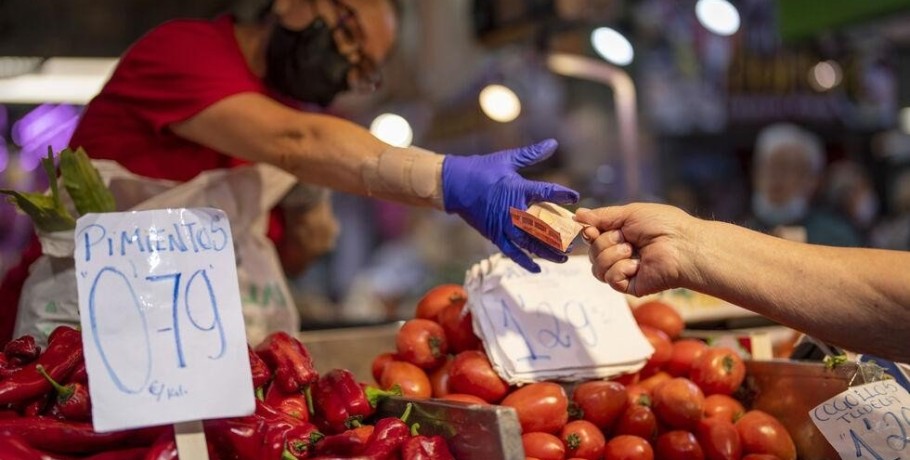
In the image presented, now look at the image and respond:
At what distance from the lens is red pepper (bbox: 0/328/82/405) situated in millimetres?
2010

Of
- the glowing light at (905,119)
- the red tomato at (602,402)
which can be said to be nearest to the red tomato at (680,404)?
the red tomato at (602,402)

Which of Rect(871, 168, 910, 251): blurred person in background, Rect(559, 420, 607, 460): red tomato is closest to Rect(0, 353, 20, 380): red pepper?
Rect(559, 420, 607, 460): red tomato

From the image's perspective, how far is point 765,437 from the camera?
8.37 feet

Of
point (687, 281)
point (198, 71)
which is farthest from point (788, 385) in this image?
point (198, 71)

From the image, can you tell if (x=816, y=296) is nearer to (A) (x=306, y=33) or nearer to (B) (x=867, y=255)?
(B) (x=867, y=255)

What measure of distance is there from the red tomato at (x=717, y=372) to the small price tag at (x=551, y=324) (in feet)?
0.45

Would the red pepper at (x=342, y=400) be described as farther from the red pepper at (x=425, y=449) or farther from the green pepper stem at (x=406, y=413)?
the red pepper at (x=425, y=449)

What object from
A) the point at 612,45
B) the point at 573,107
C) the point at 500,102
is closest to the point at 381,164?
the point at 612,45

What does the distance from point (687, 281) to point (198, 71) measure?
167cm

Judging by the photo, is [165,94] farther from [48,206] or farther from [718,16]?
[718,16]

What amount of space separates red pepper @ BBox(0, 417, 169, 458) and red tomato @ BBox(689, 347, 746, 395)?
1457mm

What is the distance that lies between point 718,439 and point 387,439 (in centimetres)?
94

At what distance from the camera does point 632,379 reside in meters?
2.75

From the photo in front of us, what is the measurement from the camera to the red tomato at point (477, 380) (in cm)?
252
